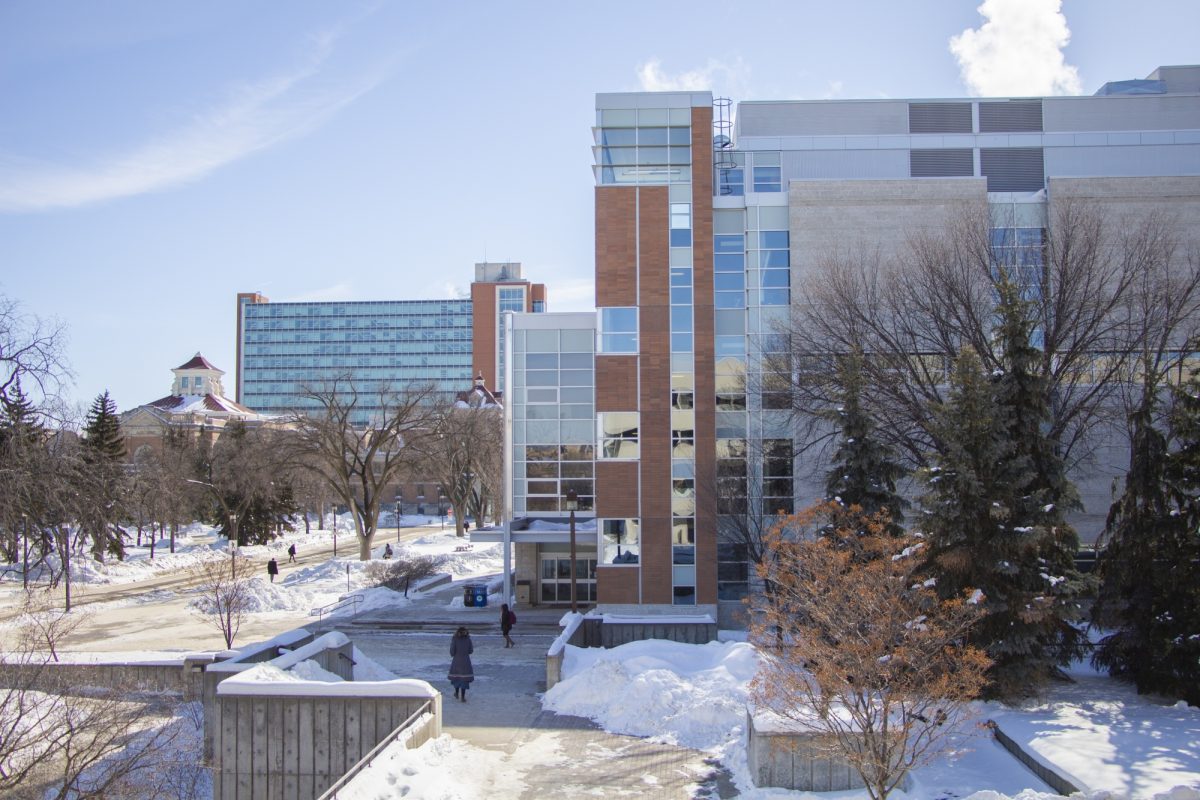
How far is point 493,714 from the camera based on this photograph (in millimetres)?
18109

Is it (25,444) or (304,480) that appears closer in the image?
(25,444)

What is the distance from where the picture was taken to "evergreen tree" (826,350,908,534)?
68.1 ft

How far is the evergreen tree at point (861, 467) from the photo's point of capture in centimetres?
2075

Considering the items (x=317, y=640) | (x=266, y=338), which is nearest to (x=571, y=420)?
(x=317, y=640)

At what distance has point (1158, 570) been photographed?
1708cm

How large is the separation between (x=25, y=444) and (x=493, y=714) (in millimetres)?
9708

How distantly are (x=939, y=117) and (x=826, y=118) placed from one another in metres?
4.14

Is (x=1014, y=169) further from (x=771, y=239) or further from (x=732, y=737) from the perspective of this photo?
(x=732, y=737)

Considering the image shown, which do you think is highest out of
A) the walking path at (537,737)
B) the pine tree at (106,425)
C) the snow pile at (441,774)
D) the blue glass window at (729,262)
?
the blue glass window at (729,262)

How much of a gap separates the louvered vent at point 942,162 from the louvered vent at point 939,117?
101 cm

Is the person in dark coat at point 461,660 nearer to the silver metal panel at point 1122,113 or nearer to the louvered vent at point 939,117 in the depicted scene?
the louvered vent at point 939,117

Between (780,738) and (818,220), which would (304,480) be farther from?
(780,738)

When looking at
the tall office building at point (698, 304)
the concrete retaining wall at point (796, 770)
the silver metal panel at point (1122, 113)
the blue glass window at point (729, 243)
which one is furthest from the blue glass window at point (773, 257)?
the concrete retaining wall at point (796, 770)

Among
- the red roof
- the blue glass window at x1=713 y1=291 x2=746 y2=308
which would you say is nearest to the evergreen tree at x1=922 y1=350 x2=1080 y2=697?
the blue glass window at x1=713 y1=291 x2=746 y2=308
